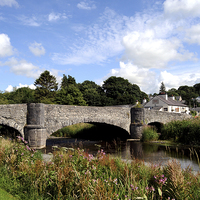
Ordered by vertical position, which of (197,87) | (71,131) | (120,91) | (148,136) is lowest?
(148,136)

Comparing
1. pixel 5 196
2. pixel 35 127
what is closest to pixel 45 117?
pixel 35 127

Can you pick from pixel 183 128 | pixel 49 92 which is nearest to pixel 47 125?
pixel 183 128

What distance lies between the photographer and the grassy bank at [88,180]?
3488mm

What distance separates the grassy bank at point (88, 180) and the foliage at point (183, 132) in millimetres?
11875

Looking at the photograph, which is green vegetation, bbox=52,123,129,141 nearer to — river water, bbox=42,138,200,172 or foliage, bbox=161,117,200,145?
foliage, bbox=161,117,200,145

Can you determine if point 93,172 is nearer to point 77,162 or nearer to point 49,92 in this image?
point 77,162

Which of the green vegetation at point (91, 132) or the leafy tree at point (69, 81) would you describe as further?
the leafy tree at point (69, 81)

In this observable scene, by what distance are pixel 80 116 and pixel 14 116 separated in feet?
14.9

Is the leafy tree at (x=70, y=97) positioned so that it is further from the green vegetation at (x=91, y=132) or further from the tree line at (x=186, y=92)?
the tree line at (x=186, y=92)

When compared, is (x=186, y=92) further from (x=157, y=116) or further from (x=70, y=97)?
(x=157, y=116)

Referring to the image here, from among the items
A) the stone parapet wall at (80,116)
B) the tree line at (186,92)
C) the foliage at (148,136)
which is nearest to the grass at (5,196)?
the stone parapet wall at (80,116)

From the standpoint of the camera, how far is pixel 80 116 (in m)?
15.0

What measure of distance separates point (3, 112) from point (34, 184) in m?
9.01

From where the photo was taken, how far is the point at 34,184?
432cm
